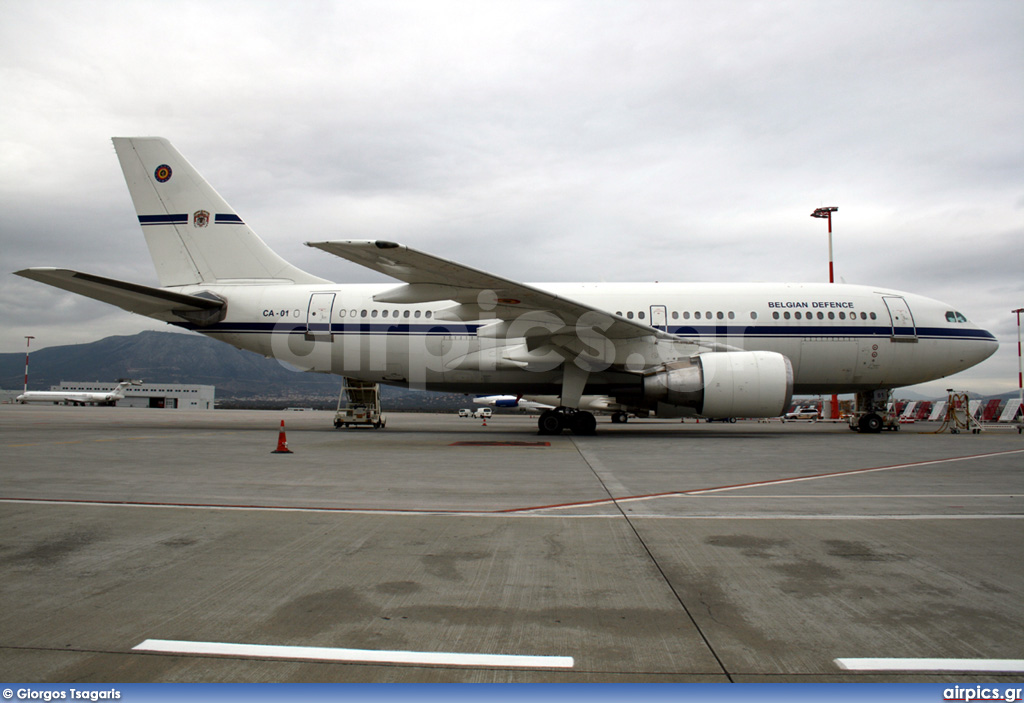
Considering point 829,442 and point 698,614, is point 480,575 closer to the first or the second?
point 698,614

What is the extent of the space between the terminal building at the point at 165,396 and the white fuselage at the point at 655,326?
2420 inches

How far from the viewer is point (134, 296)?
14914 millimetres

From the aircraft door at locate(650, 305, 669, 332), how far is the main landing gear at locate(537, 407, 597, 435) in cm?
286

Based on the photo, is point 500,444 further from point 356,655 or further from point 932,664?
point 932,664

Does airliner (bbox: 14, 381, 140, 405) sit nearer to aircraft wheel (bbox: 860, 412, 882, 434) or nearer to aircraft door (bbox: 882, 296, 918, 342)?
aircraft wheel (bbox: 860, 412, 882, 434)

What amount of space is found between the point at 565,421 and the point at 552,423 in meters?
0.36

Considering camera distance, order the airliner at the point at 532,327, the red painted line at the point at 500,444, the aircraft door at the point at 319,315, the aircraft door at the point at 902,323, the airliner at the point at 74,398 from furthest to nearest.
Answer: the airliner at the point at 74,398 → the aircraft door at the point at 319,315 → the aircraft door at the point at 902,323 → the airliner at the point at 532,327 → the red painted line at the point at 500,444

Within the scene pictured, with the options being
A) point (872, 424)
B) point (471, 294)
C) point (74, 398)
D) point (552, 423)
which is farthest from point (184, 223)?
point (74, 398)

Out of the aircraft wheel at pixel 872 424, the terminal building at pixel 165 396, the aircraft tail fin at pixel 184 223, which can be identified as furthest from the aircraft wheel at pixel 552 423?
the terminal building at pixel 165 396

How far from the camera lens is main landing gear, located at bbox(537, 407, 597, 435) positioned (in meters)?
15.2

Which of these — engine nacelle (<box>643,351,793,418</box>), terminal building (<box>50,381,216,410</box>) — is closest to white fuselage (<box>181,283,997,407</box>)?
engine nacelle (<box>643,351,793,418</box>)

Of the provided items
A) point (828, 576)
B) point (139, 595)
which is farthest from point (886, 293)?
A: point (139, 595)

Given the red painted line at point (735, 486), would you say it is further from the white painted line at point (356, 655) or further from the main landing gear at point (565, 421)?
the main landing gear at point (565, 421)

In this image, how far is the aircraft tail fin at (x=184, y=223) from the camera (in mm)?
16062
